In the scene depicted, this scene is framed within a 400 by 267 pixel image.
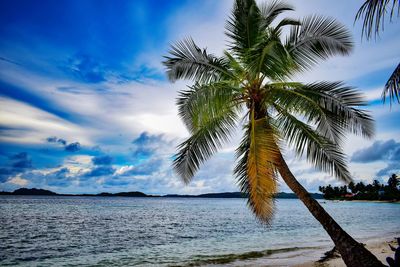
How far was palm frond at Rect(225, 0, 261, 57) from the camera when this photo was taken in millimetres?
8102

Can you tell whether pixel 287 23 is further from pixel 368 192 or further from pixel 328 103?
pixel 368 192

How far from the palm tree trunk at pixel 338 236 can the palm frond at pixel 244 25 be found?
3.21 metres

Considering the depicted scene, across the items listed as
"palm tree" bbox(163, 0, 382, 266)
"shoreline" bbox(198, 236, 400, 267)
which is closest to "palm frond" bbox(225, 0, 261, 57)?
"palm tree" bbox(163, 0, 382, 266)

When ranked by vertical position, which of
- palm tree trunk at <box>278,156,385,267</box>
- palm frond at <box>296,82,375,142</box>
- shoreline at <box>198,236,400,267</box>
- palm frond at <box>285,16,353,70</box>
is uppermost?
palm frond at <box>285,16,353,70</box>

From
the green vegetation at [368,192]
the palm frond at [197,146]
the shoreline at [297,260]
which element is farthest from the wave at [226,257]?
the green vegetation at [368,192]

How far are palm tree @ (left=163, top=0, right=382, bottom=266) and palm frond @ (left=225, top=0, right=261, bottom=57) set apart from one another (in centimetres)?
2

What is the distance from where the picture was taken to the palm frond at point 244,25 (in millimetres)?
8102

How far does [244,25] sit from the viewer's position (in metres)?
8.19

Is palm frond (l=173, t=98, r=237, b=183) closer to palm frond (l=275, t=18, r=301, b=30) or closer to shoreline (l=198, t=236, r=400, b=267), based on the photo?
palm frond (l=275, t=18, r=301, b=30)

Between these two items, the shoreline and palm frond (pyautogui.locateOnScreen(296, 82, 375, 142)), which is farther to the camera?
the shoreline

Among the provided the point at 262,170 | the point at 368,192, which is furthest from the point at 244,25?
the point at 368,192

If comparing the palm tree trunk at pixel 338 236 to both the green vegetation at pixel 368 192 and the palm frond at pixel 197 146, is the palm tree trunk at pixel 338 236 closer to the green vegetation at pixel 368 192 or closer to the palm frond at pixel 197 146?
the palm frond at pixel 197 146

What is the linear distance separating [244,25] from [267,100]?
6.88ft

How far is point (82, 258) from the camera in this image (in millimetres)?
16156
